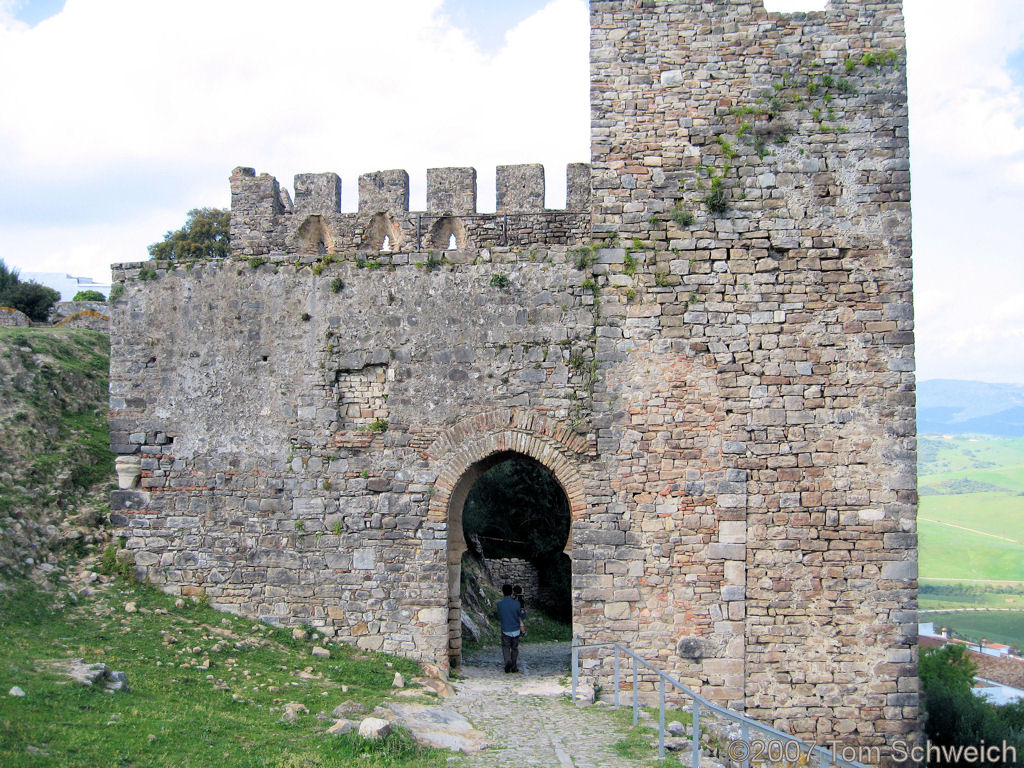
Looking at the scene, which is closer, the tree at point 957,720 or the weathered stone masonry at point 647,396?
the weathered stone masonry at point 647,396

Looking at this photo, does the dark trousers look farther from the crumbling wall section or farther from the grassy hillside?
the grassy hillside

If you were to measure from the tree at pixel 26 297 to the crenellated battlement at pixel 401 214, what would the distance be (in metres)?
11.2

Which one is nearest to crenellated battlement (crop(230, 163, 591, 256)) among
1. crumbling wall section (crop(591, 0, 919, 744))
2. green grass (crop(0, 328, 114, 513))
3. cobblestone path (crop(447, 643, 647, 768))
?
crumbling wall section (crop(591, 0, 919, 744))

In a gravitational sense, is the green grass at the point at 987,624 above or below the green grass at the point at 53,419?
below

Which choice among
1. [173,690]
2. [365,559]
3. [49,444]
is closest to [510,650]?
[365,559]

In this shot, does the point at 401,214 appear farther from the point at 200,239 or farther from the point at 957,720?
the point at 200,239

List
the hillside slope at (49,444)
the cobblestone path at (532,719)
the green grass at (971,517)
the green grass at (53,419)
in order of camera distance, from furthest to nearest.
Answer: the green grass at (971,517)
the green grass at (53,419)
the hillside slope at (49,444)
the cobblestone path at (532,719)

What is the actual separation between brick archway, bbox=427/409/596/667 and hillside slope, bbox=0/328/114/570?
5054 millimetres

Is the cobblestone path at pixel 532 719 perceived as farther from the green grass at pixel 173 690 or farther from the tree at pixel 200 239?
the tree at pixel 200 239

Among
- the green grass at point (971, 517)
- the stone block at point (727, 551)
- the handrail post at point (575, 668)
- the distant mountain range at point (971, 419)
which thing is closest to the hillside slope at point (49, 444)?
the handrail post at point (575, 668)

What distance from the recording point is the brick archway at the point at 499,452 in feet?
34.7

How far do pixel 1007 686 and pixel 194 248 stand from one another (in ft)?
115

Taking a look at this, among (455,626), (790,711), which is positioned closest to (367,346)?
(455,626)

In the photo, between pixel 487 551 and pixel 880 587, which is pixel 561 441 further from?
pixel 487 551
